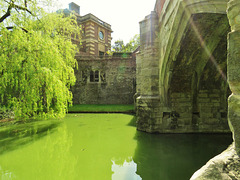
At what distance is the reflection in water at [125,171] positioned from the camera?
10.3 feet

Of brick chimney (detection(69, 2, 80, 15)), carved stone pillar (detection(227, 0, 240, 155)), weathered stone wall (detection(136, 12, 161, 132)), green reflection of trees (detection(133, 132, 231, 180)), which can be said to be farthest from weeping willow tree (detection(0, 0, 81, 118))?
brick chimney (detection(69, 2, 80, 15))

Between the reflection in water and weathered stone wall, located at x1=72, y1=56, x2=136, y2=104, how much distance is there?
1234 centimetres

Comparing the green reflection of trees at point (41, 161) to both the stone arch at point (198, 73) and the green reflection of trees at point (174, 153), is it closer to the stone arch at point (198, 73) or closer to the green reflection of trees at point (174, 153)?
the green reflection of trees at point (174, 153)

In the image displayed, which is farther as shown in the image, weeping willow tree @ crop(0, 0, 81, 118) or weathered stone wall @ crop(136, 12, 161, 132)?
weathered stone wall @ crop(136, 12, 161, 132)

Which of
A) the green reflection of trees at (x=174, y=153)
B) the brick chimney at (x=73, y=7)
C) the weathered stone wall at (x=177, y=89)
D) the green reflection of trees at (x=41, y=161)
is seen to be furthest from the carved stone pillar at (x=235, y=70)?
the brick chimney at (x=73, y=7)

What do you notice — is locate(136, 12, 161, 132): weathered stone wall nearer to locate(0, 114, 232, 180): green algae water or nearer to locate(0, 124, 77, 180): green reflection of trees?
locate(0, 114, 232, 180): green algae water

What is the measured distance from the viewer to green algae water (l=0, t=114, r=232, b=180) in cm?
324

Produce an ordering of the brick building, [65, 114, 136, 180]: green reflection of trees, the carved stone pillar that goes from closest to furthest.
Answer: the carved stone pillar
[65, 114, 136, 180]: green reflection of trees
the brick building

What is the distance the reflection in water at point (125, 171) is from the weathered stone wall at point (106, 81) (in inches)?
486

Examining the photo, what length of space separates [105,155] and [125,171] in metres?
0.92

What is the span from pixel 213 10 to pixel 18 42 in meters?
6.28

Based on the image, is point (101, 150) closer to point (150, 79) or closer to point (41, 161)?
point (41, 161)

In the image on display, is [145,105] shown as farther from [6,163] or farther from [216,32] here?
[6,163]

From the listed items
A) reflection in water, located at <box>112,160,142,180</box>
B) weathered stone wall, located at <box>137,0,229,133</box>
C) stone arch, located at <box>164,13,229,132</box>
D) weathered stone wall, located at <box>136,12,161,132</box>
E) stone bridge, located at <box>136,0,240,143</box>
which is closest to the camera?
reflection in water, located at <box>112,160,142,180</box>
